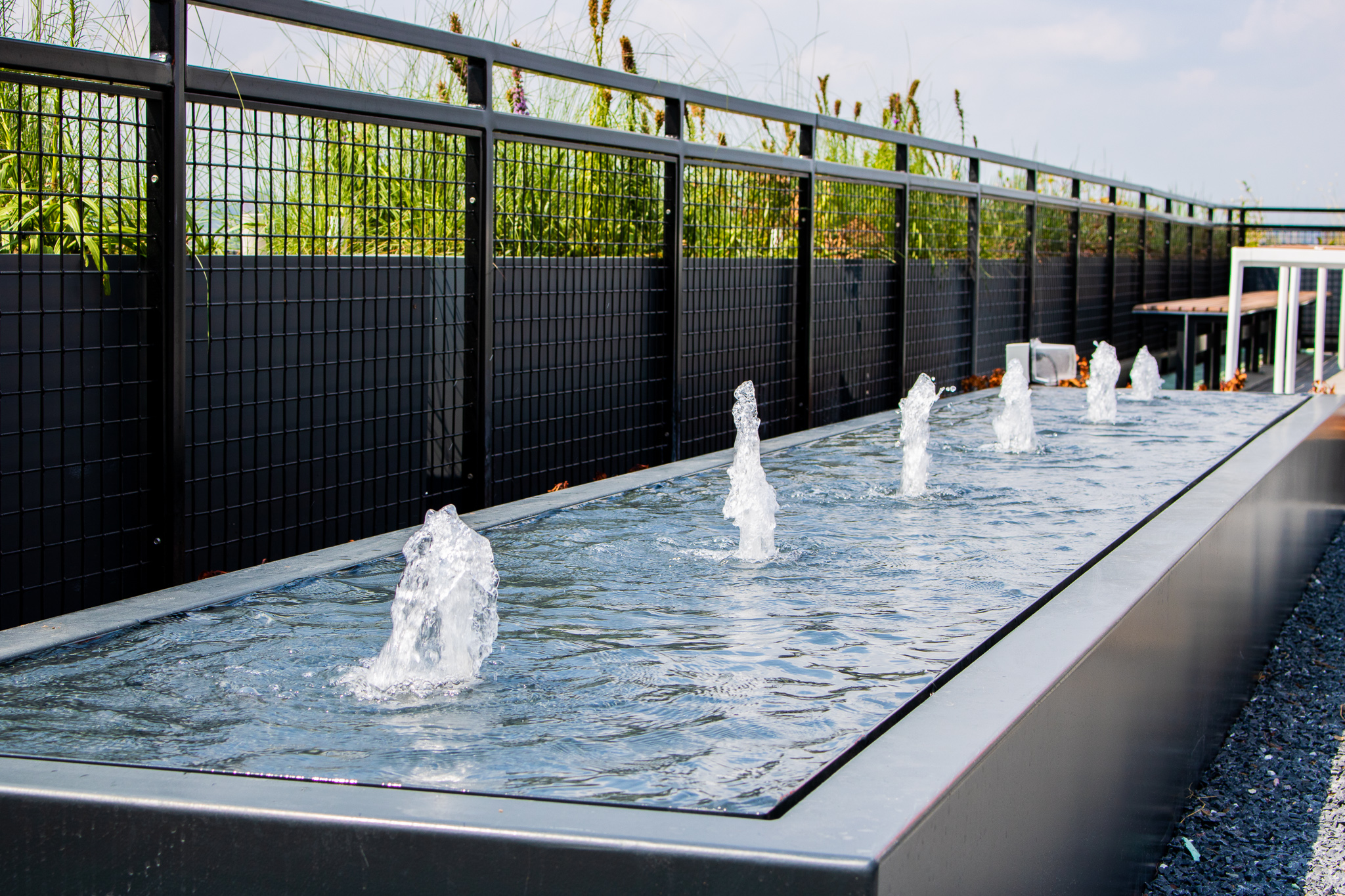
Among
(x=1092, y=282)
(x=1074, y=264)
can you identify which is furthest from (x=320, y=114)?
(x=1092, y=282)

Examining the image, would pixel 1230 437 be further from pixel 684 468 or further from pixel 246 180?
pixel 246 180

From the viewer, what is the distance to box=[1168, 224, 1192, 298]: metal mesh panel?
672 inches

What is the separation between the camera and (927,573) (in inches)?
119

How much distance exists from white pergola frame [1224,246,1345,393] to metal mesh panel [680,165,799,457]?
4541 mm

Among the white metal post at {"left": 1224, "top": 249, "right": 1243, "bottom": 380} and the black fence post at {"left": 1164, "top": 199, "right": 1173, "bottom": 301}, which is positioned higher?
the black fence post at {"left": 1164, "top": 199, "right": 1173, "bottom": 301}

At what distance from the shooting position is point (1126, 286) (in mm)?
14477

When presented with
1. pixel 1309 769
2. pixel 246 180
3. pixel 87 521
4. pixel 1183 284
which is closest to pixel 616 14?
pixel 246 180

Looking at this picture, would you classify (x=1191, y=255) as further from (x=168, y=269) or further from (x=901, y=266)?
(x=168, y=269)

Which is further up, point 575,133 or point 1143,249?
point 1143,249

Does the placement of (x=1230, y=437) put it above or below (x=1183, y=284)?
below

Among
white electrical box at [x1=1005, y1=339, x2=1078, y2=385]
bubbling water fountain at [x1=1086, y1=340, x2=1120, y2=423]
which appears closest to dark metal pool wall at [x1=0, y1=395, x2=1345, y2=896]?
bubbling water fountain at [x1=1086, y1=340, x2=1120, y2=423]

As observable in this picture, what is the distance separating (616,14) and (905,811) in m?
5.47

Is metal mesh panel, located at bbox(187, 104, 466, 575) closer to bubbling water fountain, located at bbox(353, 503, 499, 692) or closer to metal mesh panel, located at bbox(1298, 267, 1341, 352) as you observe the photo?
bubbling water fountain, located at bbox(353, 503, 499, 692)

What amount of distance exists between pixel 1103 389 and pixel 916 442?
2327 mm
